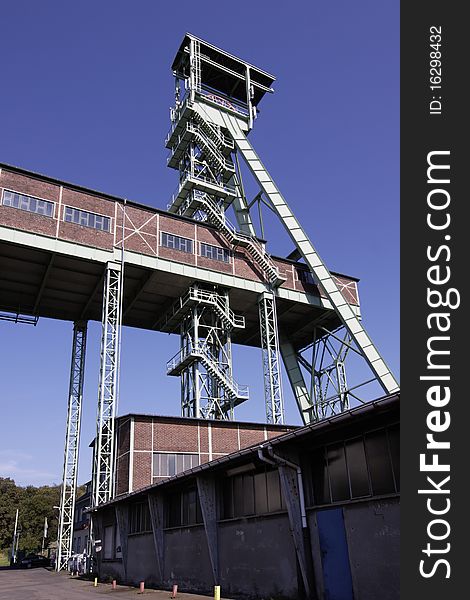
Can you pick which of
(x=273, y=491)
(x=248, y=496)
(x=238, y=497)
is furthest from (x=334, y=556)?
(x=238, y=497)

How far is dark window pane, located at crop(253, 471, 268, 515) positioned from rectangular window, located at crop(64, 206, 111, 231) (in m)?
20.5

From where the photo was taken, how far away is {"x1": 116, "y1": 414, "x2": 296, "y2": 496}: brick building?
27.9 m

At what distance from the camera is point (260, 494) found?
15531 millimetres

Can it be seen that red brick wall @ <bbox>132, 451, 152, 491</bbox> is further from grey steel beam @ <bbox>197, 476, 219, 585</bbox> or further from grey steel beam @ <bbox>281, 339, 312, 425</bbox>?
grey steel beam @ <bbox>281, 339, 312, 425</bbox>

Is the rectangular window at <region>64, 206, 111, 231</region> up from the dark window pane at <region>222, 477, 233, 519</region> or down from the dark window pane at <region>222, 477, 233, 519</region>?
up

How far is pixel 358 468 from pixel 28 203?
24.6 meters

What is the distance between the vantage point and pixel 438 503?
230 inches

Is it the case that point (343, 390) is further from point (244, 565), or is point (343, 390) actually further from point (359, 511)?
point (359, 511)

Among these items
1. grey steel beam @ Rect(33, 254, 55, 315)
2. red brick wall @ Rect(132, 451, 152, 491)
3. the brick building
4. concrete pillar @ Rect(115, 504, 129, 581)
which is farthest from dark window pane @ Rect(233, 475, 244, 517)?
grey steel beam @ Rect(33, 254, 55, 315)

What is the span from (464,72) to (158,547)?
20.0 metres

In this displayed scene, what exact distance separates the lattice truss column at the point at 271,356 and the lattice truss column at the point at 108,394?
415 inches

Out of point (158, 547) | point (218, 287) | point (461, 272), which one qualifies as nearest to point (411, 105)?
point (461, 272)

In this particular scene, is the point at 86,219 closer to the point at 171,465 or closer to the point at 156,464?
the point at 156,464

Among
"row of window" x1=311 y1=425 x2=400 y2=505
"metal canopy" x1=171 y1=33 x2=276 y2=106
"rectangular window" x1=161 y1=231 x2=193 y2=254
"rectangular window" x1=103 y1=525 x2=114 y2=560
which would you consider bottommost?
"rectangular window" x1=103 y1=525 x2=114 y2=560
